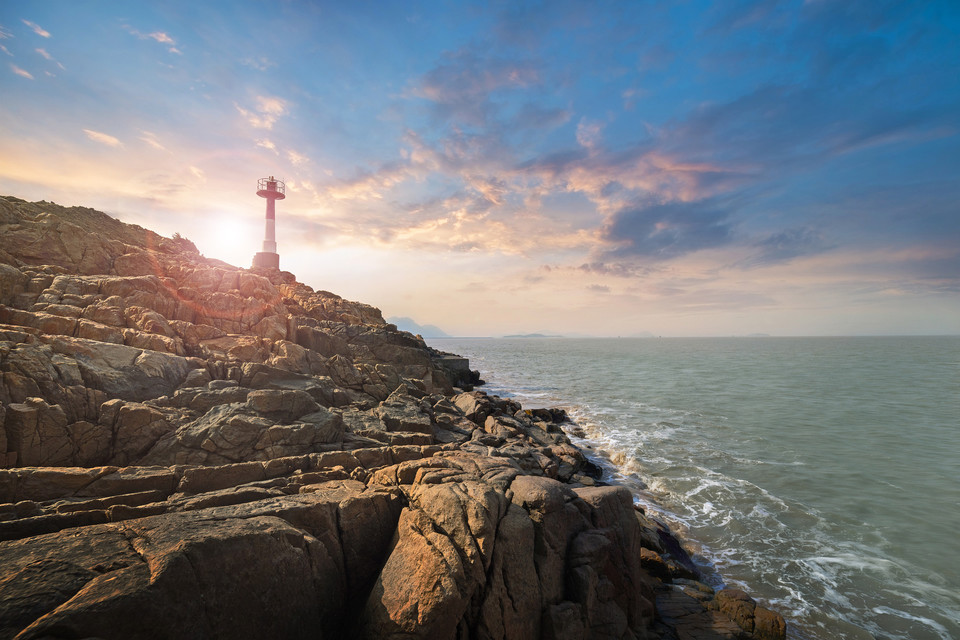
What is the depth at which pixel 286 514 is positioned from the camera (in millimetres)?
8055

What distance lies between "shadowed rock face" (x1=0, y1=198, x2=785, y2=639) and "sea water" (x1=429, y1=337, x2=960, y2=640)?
2939 millimetres

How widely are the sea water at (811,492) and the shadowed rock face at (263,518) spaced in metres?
2.94

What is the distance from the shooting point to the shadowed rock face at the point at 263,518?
6121 mm

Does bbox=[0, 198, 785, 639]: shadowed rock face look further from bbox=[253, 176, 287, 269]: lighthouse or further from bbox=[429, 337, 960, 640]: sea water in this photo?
bbox=[253, 176, 287, 269]: lighthouse

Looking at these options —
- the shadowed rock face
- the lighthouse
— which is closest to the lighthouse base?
the lighthouse

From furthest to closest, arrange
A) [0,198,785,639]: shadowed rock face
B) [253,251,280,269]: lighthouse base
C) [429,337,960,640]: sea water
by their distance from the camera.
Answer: [253,251,280,269]: lighthouse base, [429,337,960,640]: sea water, [0,198,785,639]: shadowed rock face

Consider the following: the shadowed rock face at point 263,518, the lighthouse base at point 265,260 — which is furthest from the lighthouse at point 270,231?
the shadowed rock face at point 263,518

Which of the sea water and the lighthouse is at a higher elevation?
the lighthouse

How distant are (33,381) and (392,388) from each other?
1518 centimetres

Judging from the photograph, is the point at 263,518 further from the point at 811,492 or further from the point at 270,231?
the point at 270,231

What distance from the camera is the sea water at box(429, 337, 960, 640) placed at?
40.1 feet

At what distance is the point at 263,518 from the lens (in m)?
7.68

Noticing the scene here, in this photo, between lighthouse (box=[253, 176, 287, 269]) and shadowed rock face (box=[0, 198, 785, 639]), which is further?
lighthouse (box=[253, 176, 287, 269])

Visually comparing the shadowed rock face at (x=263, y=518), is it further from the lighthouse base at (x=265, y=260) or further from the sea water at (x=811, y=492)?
the lighthouse base at (x=265, y=260)
